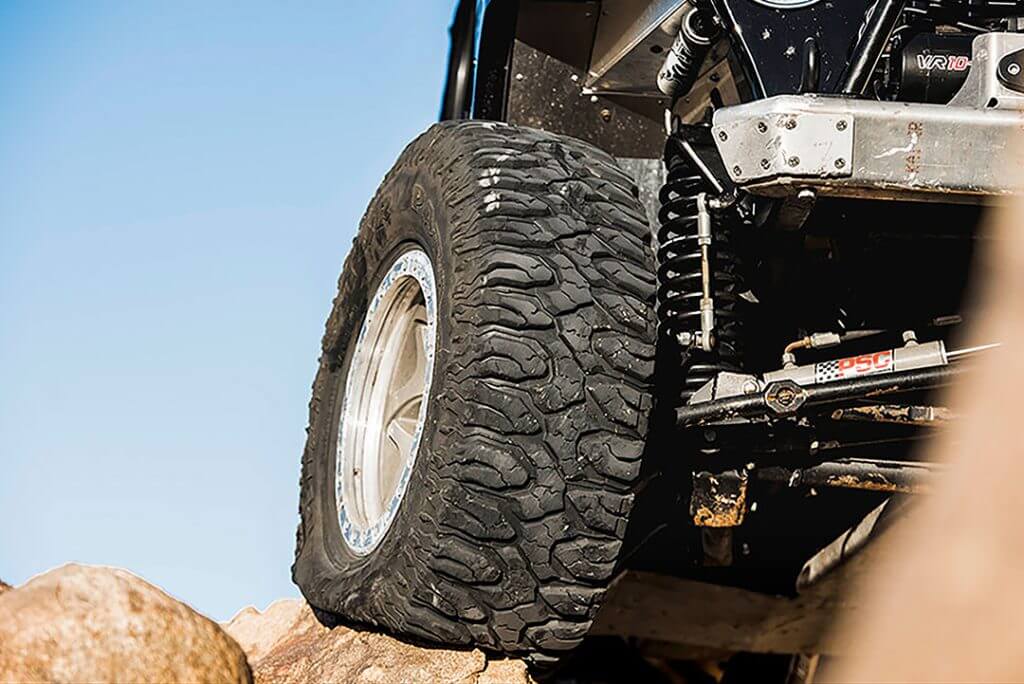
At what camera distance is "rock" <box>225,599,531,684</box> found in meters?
3.44

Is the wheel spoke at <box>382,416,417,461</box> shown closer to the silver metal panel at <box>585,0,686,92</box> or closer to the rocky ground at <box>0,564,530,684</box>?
the rocky ground at <box>0,564,530,684</box>

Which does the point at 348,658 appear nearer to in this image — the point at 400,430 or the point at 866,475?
the point at 400,430

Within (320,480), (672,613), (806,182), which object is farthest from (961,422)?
(672,613)

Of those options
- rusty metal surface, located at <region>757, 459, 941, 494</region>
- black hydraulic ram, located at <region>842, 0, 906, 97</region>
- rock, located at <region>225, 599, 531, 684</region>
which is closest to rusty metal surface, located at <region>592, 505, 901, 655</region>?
rock, located at <region>225, 599, 531, 684</region>

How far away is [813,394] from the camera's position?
345cm

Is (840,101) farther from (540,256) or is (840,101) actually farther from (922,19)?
(540,256)

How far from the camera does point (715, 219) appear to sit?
143 inches

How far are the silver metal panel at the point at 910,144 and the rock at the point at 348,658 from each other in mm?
1343

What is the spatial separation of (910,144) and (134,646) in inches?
81.3

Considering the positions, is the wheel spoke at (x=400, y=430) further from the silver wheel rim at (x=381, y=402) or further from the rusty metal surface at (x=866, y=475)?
the rusty metal surface at (x=866, y=475)

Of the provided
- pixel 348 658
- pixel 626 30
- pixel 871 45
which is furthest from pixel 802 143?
pixel 348 658

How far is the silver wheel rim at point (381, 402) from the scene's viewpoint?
14.1 feet

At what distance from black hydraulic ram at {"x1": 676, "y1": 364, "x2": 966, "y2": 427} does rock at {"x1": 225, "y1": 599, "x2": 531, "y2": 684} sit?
763 mm

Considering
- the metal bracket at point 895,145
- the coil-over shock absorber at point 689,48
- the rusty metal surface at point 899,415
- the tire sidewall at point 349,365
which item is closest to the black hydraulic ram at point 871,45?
the metal bracket at point 895,145
